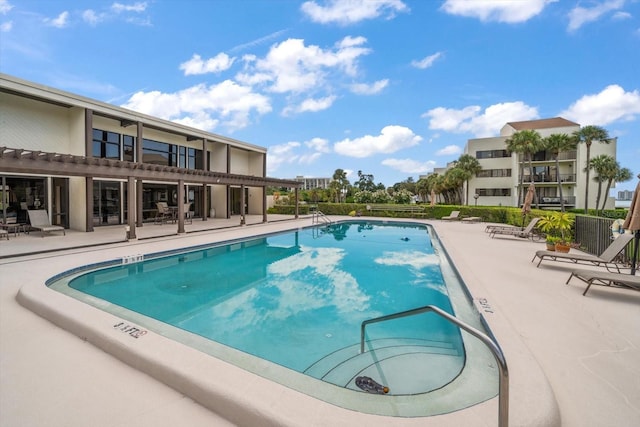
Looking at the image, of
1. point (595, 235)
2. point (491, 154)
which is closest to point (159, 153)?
point (595, 235)

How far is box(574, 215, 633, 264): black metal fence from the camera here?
836 cm

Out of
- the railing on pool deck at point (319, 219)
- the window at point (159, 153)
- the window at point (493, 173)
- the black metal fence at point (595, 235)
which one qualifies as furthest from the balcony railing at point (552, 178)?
the window at point (159, 153)

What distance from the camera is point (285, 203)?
29094 mm

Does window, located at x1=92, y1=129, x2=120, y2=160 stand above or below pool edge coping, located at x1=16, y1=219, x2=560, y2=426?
above

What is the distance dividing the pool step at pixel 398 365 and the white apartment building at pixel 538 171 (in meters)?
35.7

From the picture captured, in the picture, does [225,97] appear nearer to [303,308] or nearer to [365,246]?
[365,246]

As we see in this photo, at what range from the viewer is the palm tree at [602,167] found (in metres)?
30.9

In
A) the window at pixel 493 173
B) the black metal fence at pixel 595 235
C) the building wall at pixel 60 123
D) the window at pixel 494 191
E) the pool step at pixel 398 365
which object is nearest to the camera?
the pool step at pixel 398 365

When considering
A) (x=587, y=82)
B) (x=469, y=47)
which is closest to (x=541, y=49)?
(x=469, y=47)

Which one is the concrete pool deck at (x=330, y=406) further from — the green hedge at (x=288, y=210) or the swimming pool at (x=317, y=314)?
the green hedge at (x=288, y=210)

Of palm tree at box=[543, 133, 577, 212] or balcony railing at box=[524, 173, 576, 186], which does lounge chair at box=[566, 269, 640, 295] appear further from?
balcony railing at box=[524, 173, 576, 186]

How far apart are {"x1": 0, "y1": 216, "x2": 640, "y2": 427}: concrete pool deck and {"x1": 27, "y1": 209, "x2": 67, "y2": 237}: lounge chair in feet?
24.0

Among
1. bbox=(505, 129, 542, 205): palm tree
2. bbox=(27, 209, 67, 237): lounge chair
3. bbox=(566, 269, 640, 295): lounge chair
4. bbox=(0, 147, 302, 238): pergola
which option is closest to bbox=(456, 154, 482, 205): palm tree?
bbox=(505, 129, 542, 205): palm tree

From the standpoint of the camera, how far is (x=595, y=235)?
9.07 meters
